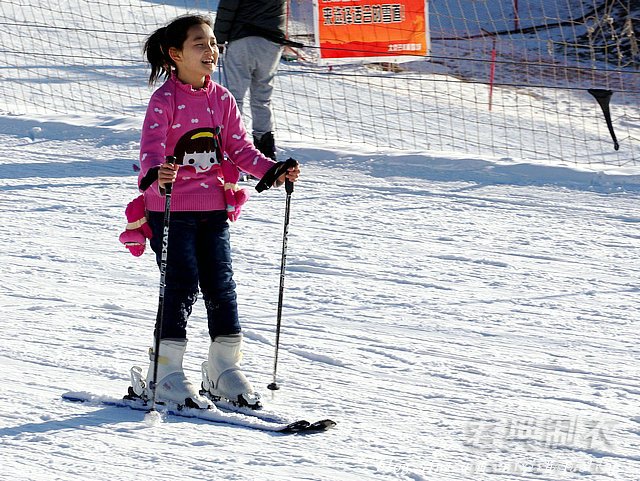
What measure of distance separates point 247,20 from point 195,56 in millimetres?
4017

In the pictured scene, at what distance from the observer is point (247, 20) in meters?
7.58

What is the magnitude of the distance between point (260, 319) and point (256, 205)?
2.22 metres

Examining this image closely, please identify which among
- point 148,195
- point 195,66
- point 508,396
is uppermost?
point 195,66

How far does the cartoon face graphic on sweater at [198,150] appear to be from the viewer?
3.66m

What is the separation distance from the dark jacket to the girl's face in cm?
393

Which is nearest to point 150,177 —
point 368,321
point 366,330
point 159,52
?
point 159,52

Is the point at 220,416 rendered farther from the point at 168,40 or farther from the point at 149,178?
the point at 168,40

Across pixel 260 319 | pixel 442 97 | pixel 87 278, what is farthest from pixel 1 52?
pixel 260 319

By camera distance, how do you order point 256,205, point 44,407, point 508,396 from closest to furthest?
point 44,407 → point 508,396 → point 256,205

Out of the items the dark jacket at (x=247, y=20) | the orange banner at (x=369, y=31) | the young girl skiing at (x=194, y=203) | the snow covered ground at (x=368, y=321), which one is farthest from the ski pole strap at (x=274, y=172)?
the orange banner at (x=369, y=31)

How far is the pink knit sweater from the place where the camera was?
11.9ft

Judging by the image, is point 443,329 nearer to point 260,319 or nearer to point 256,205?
point 260,319

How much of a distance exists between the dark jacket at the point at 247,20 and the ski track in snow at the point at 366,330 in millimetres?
1104

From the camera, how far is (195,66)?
367 centimetres
